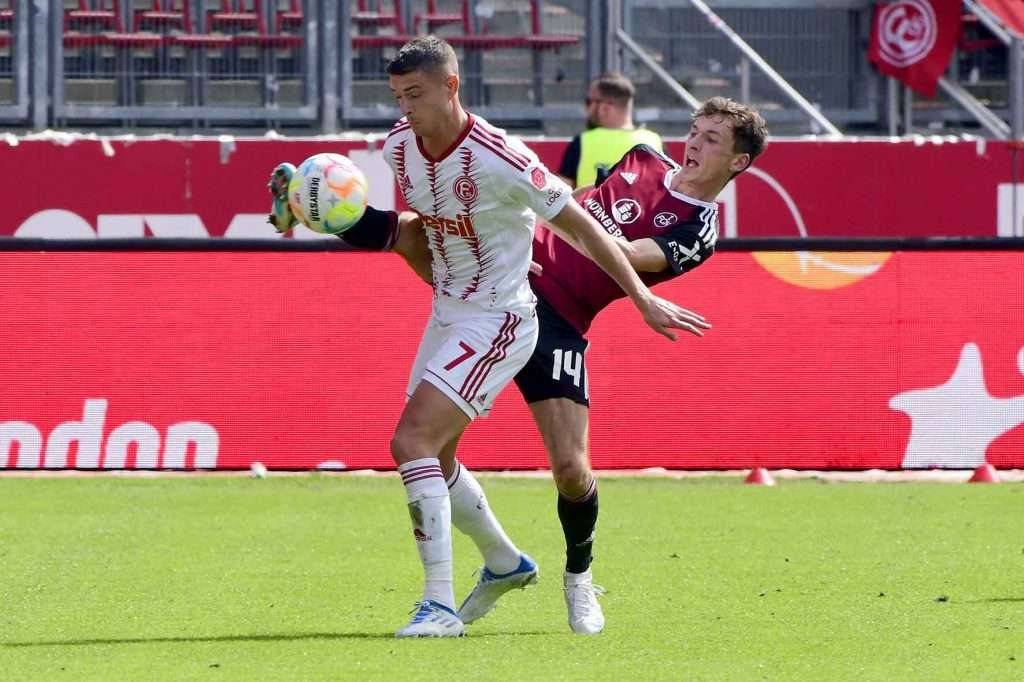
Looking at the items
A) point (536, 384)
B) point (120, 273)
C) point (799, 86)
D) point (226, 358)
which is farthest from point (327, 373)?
point (799, 86)

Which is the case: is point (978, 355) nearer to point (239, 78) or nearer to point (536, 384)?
point (536, 384)

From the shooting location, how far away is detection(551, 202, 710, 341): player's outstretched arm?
5.71 meters

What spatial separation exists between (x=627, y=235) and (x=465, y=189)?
977mm

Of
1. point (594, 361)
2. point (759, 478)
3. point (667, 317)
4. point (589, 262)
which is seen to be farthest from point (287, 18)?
point (667, 317)

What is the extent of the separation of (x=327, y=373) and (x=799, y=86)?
23.7 feet

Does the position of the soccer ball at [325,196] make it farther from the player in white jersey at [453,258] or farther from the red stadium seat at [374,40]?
the red stadium seat at [374,40]

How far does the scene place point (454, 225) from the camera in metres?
6.01

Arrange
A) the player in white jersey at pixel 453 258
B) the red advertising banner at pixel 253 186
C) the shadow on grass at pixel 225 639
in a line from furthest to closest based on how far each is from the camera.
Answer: the red advertising banner at pixel 253 186 → the player in white jersey at pixel 453 258 → the shadow on grass at pixel 225 639

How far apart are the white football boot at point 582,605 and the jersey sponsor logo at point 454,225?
1278mm

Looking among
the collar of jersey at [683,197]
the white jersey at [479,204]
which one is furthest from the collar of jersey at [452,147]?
the collar of jersey at [683,197]

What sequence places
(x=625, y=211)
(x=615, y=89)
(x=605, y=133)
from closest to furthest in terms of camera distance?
1. (x=625, y=211)
2. (x=615, y=89)
3. (x=605, y=133)

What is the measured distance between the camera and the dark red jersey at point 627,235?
6535 mm

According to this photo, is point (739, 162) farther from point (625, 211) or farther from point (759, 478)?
point (759, 478)

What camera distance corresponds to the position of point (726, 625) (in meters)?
6.07
